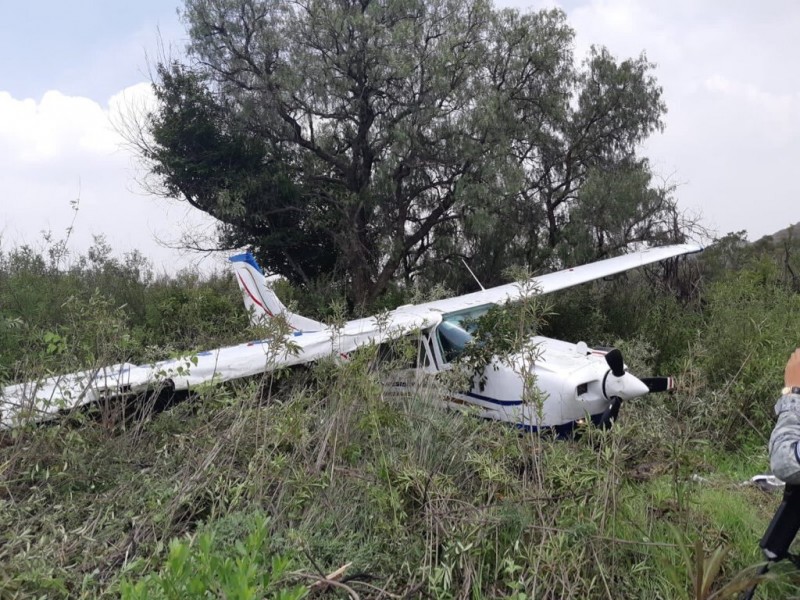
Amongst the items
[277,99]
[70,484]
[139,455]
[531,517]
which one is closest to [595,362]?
[531,517]

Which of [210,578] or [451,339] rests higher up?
[451,339]

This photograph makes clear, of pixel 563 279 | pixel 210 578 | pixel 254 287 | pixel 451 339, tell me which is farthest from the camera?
pixel 254 287

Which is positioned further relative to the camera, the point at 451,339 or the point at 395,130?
the point at 395,130

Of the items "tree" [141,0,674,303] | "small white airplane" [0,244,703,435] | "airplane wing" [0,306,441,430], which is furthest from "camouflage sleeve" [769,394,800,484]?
"tree" [141,0,674,303]

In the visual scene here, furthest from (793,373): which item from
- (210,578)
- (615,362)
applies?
(615,362)

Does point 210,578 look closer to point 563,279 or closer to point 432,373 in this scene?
point 432,373

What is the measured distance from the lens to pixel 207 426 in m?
3.86

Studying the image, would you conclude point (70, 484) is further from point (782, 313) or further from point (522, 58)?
point (522, 58)

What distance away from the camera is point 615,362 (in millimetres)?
A: 5320

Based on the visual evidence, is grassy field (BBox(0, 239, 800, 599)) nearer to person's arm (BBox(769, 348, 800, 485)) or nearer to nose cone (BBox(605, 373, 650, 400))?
person's arm (BBox(769, 348, 800, 485))

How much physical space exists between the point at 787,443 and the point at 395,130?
12.3 meters

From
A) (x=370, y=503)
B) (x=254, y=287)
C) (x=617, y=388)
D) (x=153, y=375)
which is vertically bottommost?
(x=617, y=388)

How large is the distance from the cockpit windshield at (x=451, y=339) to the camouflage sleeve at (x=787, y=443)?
14.8 feet

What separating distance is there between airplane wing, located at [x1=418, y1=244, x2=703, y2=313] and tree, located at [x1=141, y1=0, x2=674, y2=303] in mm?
2670
